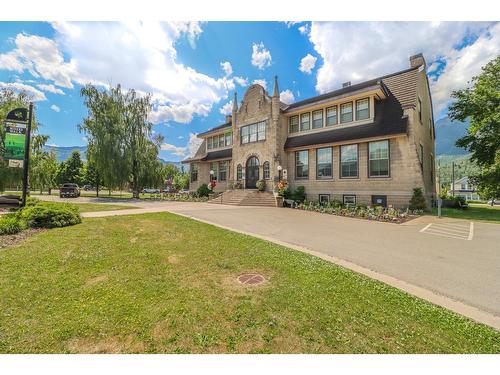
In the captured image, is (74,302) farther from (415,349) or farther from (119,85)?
(119,85)

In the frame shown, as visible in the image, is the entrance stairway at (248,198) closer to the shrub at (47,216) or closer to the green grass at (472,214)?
the green grass at (472,214)

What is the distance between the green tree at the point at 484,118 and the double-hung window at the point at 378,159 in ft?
28.4

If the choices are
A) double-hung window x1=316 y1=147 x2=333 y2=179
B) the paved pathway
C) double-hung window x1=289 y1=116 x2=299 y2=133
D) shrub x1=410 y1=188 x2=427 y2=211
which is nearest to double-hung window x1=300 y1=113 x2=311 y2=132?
double-hung window x1=289 y1=116 x2=299 y2=133

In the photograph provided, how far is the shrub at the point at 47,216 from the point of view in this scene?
26.4 ft

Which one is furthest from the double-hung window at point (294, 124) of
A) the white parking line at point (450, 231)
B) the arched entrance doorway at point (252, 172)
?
the white parking line at point (450, 231)

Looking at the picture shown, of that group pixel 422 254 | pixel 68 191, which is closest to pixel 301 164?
pixel 422 254

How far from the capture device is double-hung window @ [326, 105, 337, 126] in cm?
1922

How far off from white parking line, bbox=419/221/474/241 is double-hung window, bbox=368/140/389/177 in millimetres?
6369

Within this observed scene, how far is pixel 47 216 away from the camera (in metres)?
8.37

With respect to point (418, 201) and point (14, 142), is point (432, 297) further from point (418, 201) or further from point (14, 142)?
point (14, 142)

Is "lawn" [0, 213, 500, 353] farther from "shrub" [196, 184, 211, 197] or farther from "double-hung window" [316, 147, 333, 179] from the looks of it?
"shrub" [196, 184, 211, 197]

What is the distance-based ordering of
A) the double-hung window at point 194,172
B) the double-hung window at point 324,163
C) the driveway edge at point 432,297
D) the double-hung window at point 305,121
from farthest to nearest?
1. the double-hung window at point 194,172
2. the double-hung window at point 305,121
3. the double-hung window at point 324,163
4. the driveway edge at point 432,297
